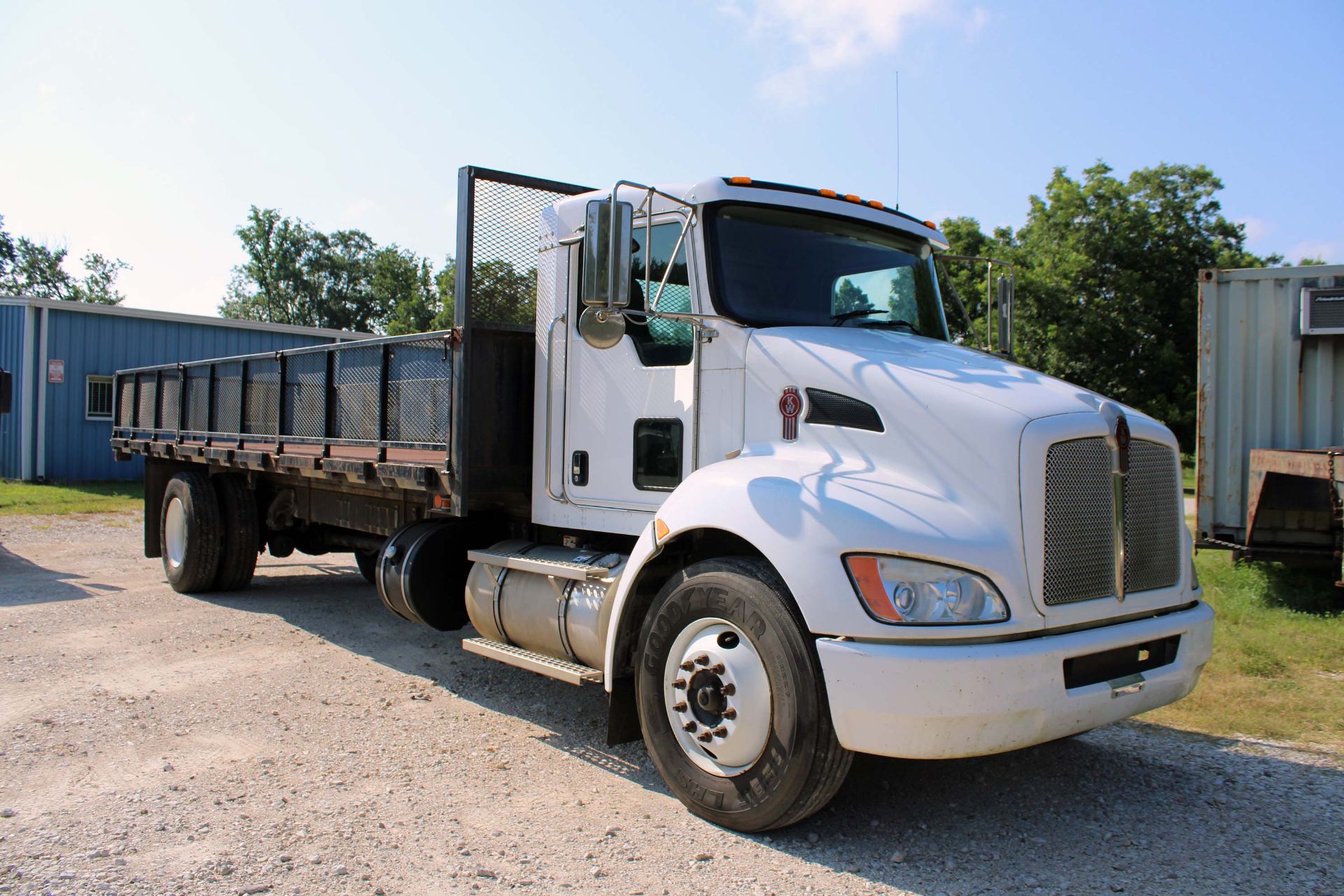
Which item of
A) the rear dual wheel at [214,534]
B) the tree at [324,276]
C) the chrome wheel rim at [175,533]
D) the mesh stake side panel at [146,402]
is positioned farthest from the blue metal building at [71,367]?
the tree at [324,276]

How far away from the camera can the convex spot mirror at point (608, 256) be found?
4.17 metres

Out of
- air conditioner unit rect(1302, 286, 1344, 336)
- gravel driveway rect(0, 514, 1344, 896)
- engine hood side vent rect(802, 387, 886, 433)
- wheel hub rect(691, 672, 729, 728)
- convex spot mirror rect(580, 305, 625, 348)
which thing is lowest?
gravel driveway rect(0, 514, 1344, 896)

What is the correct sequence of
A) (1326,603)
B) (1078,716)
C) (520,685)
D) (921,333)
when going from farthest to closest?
(1326,603) < (520,685) < (921,333) < (1078,716)

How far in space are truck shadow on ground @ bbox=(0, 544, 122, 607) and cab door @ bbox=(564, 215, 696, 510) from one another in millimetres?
6242

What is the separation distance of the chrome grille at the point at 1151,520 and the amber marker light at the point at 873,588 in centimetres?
111

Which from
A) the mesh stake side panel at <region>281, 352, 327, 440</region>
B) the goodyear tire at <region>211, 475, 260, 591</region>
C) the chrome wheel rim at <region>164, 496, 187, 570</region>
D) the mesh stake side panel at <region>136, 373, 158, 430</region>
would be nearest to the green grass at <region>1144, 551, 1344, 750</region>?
the mesh stake side panel at <region>281, 352, 327, 440</region>

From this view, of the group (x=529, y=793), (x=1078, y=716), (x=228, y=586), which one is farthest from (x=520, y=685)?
(x=228, y=586)

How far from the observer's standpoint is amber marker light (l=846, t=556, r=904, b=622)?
3453 millimetres

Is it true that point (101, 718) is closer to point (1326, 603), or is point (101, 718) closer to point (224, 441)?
point (224, 441)

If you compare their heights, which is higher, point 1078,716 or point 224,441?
point 224,441

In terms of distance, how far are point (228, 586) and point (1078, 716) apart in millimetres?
8103

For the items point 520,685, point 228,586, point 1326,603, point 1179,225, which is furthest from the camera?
point 1179,225

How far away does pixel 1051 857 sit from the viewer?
3719mm

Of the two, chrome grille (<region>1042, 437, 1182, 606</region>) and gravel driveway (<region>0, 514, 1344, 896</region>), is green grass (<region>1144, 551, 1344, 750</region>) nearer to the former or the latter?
gravel driveway (<region>0, 514, 1344, 896</region>)
